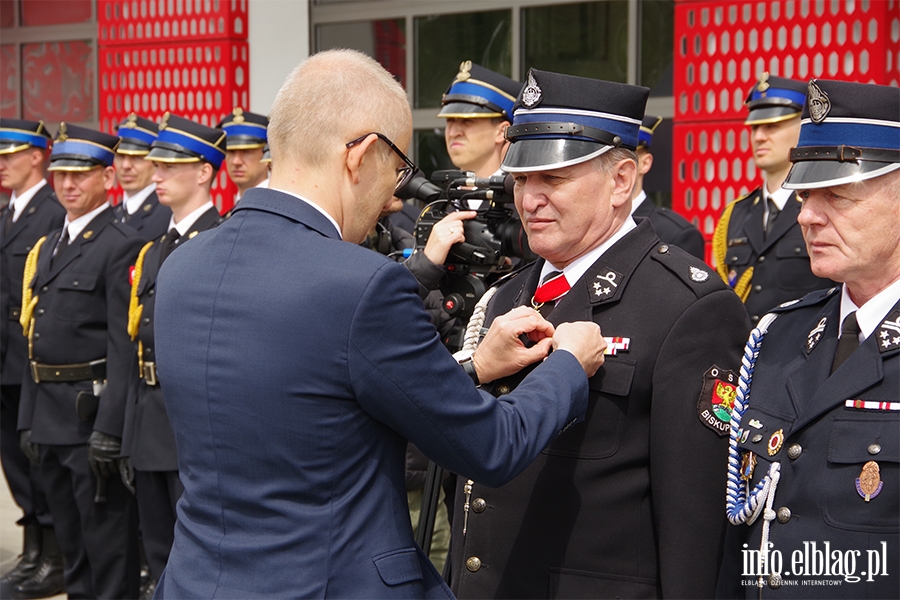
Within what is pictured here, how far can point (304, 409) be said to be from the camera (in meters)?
1.55

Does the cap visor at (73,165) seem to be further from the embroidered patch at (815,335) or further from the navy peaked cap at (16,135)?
the embroidered patch at (815,335)

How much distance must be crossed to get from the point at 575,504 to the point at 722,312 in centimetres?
45

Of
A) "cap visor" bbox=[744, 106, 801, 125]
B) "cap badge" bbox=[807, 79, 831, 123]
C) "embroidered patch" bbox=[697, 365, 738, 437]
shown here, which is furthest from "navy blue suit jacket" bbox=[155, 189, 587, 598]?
"cap visor" bbox=[744, 106, 801, 125]

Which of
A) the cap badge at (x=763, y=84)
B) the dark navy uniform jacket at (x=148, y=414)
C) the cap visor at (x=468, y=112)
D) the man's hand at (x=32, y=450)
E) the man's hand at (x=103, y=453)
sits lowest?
the man's hand at (x=32, y=450)

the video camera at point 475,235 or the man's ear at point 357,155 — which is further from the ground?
the man's ear at point 357,155

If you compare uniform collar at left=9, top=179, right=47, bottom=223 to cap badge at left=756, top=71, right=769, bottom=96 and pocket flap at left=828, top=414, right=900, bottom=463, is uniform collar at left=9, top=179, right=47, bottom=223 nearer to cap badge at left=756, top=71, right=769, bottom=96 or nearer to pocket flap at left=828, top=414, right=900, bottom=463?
cap badge at left=756, top=71, right=769, bottom=96

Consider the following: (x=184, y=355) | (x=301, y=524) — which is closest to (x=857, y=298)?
(x=301, y=524)

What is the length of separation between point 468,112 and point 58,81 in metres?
5.72

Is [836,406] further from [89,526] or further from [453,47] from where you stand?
[453,47]

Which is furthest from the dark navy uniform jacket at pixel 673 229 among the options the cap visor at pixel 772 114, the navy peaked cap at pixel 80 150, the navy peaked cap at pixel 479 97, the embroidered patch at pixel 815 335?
the embroidered patch at pixel 815 335

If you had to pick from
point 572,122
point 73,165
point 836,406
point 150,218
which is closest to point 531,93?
point 572,122

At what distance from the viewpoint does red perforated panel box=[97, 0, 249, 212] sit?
7.27 metres

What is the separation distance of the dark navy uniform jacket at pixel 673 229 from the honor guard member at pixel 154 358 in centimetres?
187

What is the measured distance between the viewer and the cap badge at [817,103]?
182 centimetres
